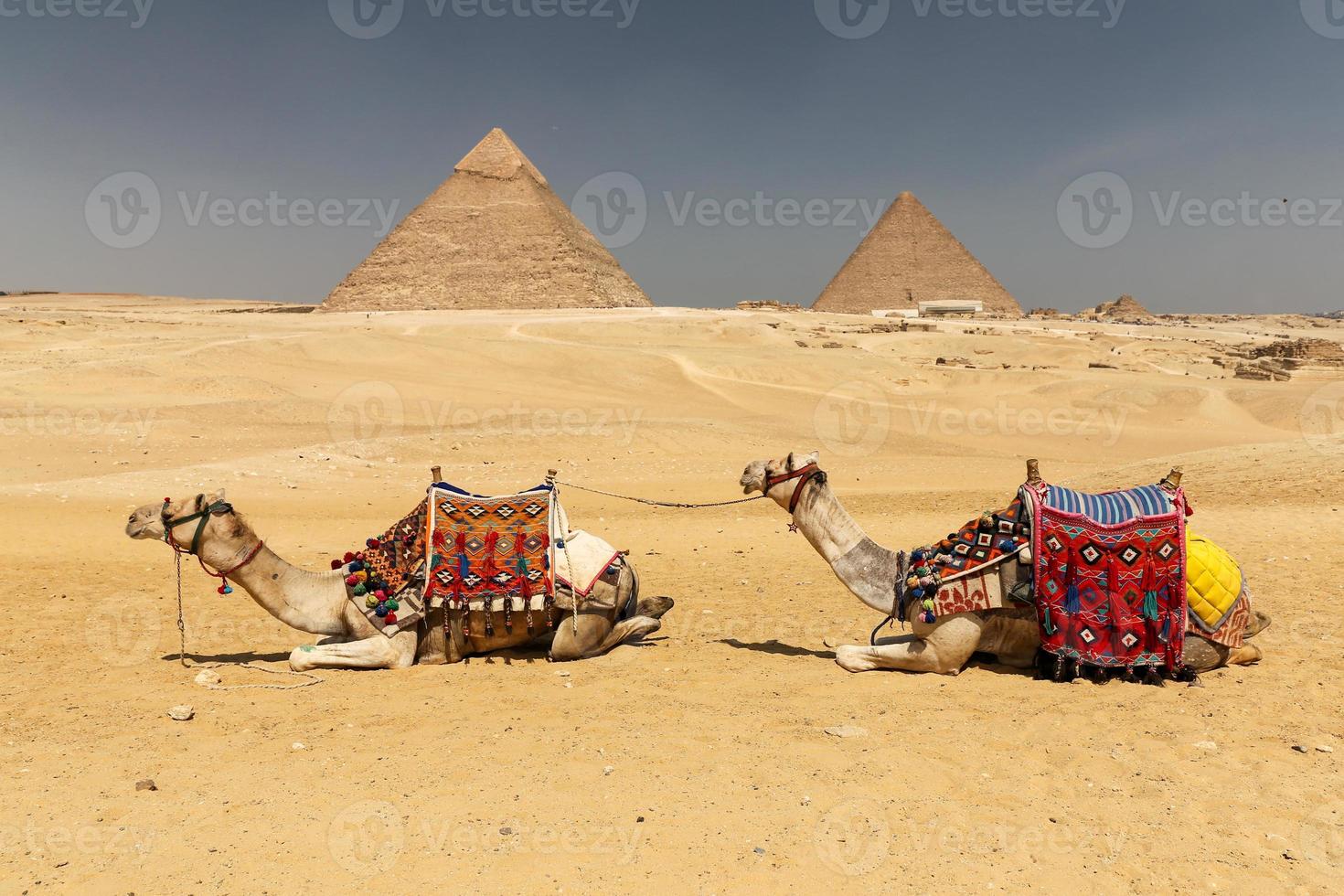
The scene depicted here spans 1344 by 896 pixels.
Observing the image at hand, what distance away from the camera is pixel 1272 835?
2943mm

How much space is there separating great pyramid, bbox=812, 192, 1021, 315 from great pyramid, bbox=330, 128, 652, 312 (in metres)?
20.5

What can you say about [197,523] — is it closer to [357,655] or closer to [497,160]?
[357,655]

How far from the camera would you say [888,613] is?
15.0ft

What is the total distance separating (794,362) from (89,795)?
27867 millimetres

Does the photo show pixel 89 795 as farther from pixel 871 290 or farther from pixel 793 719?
pixel 871 290

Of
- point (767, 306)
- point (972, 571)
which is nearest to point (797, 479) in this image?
point (972, 571)

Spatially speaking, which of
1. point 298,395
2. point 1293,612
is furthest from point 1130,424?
point 298,395
